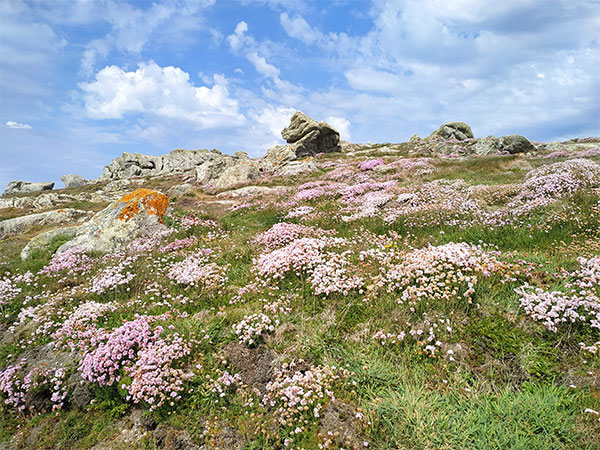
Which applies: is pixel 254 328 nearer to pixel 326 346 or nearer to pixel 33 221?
pixel 326 346

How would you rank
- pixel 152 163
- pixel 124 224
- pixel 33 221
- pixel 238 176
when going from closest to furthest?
pixel 124 224 < pixel 33 221 < pixel 238 176 < pixel 152 163

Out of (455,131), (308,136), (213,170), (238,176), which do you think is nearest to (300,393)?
(238,176)

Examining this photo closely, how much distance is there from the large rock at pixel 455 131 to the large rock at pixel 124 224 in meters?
66.7

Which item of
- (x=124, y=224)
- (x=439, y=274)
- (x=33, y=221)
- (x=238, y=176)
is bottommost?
(x=439, y=274)

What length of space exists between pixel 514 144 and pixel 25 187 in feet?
459

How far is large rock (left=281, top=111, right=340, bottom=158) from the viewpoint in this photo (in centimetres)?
5908

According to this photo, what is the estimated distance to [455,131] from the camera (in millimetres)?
65562

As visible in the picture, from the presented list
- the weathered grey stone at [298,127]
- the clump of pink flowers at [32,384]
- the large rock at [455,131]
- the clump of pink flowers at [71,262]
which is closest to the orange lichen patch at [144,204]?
the clump of pink flowers at [71,262]

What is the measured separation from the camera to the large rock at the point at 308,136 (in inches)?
2326

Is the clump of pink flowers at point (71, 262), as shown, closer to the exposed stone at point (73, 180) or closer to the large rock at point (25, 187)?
the large rock at point (25, 187)

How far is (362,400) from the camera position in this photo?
15.6ft

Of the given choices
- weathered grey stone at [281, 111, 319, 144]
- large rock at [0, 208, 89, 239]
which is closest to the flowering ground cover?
large rock at [0, 208, 89, 239]

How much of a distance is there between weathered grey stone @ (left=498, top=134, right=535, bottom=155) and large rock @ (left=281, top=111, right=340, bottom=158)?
102ft

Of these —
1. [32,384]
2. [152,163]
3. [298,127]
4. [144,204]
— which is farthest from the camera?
[152,163]
